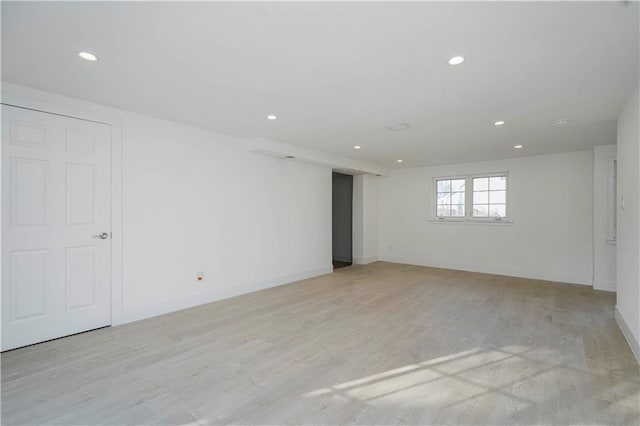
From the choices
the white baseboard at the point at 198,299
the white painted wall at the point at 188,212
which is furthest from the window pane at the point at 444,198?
the white baseboard at the point at 198,299

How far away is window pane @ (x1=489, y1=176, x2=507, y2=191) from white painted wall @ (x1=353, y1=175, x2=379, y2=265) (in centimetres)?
269

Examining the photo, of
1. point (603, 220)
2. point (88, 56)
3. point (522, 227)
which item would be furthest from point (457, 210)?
point (88, 56)

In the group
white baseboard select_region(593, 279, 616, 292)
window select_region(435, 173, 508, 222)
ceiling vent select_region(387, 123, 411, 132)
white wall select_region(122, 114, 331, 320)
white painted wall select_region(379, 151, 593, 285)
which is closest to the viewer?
white wall select_region(122, 114, 331, 320)

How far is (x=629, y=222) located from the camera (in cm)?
312

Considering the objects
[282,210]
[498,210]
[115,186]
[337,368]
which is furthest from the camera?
[498,210]

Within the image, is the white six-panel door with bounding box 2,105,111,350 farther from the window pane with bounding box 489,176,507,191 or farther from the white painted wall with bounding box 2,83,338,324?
the window pane with bounding box 489,176,507,191

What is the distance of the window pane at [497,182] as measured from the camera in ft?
21.0

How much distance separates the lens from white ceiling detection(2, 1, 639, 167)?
5.89ft

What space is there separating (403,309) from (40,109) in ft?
15.1

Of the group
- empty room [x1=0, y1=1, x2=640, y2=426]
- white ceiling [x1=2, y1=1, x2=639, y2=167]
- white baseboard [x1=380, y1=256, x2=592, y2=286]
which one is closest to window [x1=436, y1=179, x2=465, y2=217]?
white baseboard [x1=380, y1=256, x2=592, y2=286]

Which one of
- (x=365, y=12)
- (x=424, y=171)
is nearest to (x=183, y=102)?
(x=365, y=12)

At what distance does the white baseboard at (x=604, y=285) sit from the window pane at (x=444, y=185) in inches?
123

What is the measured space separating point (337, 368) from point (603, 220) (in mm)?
5456

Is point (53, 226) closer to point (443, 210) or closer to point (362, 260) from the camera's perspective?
point (362, 260)
